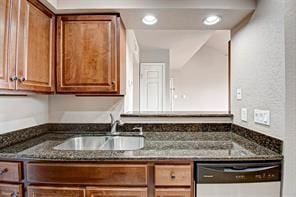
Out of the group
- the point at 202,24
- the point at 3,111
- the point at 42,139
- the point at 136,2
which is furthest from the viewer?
the point at 202,24

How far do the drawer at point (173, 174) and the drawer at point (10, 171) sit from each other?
91 cm

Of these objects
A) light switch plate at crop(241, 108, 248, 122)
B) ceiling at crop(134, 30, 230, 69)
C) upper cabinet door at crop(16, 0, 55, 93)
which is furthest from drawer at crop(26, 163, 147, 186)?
ceiling at crop(134, 30, 230, 69)

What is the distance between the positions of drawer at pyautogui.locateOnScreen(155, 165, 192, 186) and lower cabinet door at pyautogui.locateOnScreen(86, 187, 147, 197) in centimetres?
13

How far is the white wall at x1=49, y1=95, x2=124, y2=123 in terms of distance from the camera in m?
2.61

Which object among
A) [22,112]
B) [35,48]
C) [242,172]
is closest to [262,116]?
[242,172]

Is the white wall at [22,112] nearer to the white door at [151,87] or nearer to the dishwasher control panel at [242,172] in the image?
the dishwasher control panel at [242,172]

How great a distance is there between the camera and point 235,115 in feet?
8.25

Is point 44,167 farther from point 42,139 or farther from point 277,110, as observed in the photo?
point 277,110

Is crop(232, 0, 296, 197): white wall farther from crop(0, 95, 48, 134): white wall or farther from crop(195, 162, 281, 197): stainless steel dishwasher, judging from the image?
crop(0, 95, 48, 134): white wall

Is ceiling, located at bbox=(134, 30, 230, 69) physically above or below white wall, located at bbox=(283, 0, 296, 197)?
above

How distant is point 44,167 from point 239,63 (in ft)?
6.02

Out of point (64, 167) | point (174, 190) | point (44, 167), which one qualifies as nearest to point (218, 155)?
point (174, 190)

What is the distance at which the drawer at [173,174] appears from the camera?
1744 millimetres

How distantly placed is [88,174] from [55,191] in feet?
0.82
